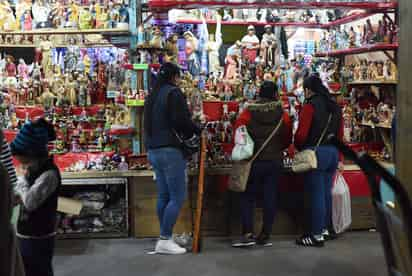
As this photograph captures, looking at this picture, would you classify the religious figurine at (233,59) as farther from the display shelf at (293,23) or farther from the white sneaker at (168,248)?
the white sneaker at (168,248)

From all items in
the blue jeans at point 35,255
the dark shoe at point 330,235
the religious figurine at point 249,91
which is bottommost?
the dark shoe at point 330,235

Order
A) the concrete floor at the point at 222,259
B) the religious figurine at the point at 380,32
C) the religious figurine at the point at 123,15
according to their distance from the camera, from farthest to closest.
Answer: the religious figurine at the point at 380,32, the religious figurine at the point at 123,15, the concrete floor at the point at 222,259

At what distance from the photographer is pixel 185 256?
4.88m

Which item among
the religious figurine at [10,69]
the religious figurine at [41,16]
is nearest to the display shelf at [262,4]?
the religious figurine at [41,16]

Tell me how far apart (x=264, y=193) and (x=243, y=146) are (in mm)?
477

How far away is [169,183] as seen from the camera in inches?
190

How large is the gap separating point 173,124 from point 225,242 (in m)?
1.29

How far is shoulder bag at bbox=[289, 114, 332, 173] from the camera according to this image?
5027 mm

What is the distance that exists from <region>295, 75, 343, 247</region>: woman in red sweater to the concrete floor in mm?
244

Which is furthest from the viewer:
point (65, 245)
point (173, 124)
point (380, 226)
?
point (65, 245)

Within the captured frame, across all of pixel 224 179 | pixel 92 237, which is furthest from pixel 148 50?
pixel 92 237

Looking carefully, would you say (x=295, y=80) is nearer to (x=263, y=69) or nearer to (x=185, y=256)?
(x=263, y=69)

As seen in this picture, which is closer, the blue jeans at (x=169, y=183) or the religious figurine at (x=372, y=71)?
the blue jeans at (x=169, y=183)

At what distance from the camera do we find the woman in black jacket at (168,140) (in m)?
4.78
